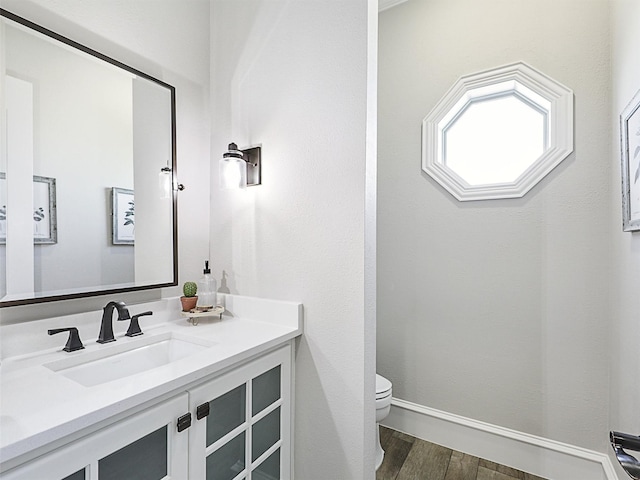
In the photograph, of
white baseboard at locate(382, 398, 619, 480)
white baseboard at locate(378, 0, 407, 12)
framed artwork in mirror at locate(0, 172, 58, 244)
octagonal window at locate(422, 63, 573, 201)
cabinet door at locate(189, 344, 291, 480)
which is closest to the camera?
cabinet door at locate(189, 344, 291, 480)

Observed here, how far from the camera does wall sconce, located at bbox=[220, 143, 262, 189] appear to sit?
1.52 m

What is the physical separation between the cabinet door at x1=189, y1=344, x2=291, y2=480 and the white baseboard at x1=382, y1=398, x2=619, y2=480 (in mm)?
1040

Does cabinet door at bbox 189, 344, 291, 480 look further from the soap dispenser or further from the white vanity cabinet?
the soap dispenser

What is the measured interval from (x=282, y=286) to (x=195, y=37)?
4.54 feet

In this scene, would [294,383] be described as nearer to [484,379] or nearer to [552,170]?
[484,379]

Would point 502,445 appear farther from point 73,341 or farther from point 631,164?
point 73,341

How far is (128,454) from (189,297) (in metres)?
0.77

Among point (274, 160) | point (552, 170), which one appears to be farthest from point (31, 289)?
point (552, 170)

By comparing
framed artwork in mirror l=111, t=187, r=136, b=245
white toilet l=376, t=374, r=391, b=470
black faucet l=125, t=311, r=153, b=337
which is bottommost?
white toilet l=376, t=374, r=391, b=470

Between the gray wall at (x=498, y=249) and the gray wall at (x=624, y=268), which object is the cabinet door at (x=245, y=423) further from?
the gray wall at (x=624, y=268)

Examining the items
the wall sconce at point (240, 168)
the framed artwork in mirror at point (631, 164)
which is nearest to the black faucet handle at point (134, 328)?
the wall sconce at point (240, 168)

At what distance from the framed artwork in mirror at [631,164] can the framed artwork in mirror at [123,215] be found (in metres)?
1.98

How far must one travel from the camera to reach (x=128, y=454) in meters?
0.84

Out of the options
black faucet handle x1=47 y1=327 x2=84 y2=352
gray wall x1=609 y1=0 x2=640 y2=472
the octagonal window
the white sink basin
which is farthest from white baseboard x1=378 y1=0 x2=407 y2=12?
black faucet handle x1=47 y1=327 x2=84 y2=352
